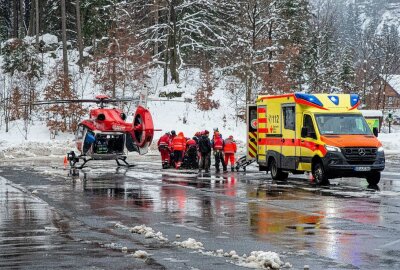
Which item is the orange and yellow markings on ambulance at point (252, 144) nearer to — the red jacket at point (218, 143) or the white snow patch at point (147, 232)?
the red jacket at point (218, 143)

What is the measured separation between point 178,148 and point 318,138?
10.0m

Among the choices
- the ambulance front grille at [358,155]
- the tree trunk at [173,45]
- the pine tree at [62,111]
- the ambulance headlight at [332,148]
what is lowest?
the ambulance front grille at [358,155]

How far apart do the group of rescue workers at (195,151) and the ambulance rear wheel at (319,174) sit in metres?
7.35

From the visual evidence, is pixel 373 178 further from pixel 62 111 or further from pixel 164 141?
pixel 62 111

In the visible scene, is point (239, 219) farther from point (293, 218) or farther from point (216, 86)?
point (216, 86)

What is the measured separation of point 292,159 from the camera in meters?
23.8

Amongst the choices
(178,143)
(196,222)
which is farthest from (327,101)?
(196,222)

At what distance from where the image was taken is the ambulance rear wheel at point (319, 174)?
22.0 metres

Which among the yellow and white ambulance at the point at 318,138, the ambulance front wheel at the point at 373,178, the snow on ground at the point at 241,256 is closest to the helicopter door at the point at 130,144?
the yellow and white ambulance at the point at 318,138

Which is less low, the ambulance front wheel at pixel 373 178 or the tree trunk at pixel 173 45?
the tree trunk at pixel 173 45

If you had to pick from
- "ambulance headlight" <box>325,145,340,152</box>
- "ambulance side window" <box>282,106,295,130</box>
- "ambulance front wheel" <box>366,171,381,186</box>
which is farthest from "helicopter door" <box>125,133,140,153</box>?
"ambulance front wheel" <box>366,171,381,186</box>

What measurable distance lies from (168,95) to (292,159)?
34028mm

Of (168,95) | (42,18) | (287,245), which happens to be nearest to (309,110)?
(287,245)

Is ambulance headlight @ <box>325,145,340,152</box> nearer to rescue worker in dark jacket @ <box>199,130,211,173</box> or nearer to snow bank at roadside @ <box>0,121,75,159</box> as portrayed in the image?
rescue worker in dark jacket @ <box>199,130,211,173</box>
